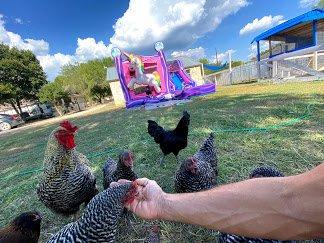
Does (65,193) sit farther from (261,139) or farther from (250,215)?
(261,139)

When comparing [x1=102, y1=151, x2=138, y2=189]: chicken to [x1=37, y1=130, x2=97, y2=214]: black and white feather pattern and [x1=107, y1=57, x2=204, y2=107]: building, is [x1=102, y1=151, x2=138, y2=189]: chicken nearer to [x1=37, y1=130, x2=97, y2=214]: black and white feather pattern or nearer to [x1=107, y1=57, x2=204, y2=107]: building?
[x1=37, y1=130, x2=97, y2=214]: black and white feather pattern

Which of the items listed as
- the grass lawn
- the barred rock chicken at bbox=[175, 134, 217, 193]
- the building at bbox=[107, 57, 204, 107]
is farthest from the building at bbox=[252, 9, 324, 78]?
the barred rock chicken at bbox=[175, 134, 217, 193]

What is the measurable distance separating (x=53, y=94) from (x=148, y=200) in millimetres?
33440

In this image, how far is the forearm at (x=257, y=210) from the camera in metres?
1.10

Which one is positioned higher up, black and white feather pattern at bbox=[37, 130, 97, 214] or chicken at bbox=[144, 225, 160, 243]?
black and white feather pattern at bbox=[37, 130, 97, 214]

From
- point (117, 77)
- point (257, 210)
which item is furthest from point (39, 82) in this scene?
point (257, 210)

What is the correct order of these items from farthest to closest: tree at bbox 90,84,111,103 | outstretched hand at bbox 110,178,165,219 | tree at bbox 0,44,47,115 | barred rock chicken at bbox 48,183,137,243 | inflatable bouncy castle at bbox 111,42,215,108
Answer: tree at bbox 90,84,111,103 < tree at bbox 0,44,47,115 < inflatable bouncy castle at bbox 111,42,215,108 < barred rock chicken at bbox 48,183,137,243 < outstretched hand at bbox 110,178,165,219

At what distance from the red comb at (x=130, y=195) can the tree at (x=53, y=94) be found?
3299cm

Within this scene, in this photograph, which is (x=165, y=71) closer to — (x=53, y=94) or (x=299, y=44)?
(x=299, y=44)

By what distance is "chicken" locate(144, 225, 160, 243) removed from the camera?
9.54 feet

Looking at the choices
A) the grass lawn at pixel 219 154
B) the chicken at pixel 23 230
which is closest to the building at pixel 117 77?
the grass lawn at pixel 219 154

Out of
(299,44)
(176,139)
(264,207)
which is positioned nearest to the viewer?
(264,207)

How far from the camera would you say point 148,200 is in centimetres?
196

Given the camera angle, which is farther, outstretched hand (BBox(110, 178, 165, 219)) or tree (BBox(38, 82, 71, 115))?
tree (BBox(38, 82, 71, 115))
